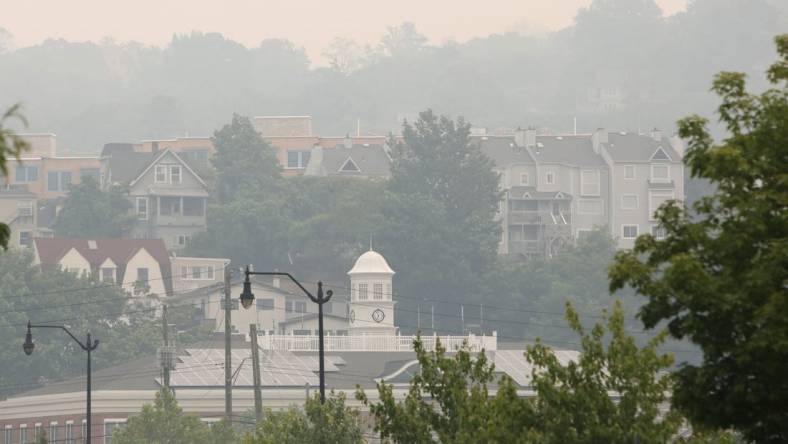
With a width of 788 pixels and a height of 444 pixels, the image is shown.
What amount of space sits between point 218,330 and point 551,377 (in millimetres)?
Result: 134746

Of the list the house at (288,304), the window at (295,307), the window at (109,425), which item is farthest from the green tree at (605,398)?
the window at (295,307)

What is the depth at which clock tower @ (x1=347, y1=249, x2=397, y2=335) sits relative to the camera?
449ft

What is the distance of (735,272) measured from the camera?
29.8 m

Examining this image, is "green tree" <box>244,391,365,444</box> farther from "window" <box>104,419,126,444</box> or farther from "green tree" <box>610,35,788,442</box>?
"window" <box>104,419,126,444</box>

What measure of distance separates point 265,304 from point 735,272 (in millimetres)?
153879

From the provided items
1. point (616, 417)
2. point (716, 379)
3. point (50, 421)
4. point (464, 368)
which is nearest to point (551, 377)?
point (616, 417)

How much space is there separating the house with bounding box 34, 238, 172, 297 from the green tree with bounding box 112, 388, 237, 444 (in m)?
90.2

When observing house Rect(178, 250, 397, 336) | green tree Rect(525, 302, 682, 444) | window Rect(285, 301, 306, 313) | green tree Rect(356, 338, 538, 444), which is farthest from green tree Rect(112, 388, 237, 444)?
window Rect(285, 301, 306, 313)

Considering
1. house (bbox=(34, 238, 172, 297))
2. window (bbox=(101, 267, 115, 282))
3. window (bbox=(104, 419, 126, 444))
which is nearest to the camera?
window (bbox=(104, 419, 126, 444))

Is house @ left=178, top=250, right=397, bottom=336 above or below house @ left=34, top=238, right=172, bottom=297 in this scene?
below

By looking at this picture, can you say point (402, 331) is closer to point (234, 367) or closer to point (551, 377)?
point (234, 367)

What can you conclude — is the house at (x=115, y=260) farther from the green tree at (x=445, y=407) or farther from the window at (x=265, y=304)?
the green tree at (x=445, y=407)

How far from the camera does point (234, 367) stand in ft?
412

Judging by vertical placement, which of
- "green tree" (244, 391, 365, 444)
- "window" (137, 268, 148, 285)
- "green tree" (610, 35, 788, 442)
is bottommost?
"green tree" (244, 391, 365, 444)
